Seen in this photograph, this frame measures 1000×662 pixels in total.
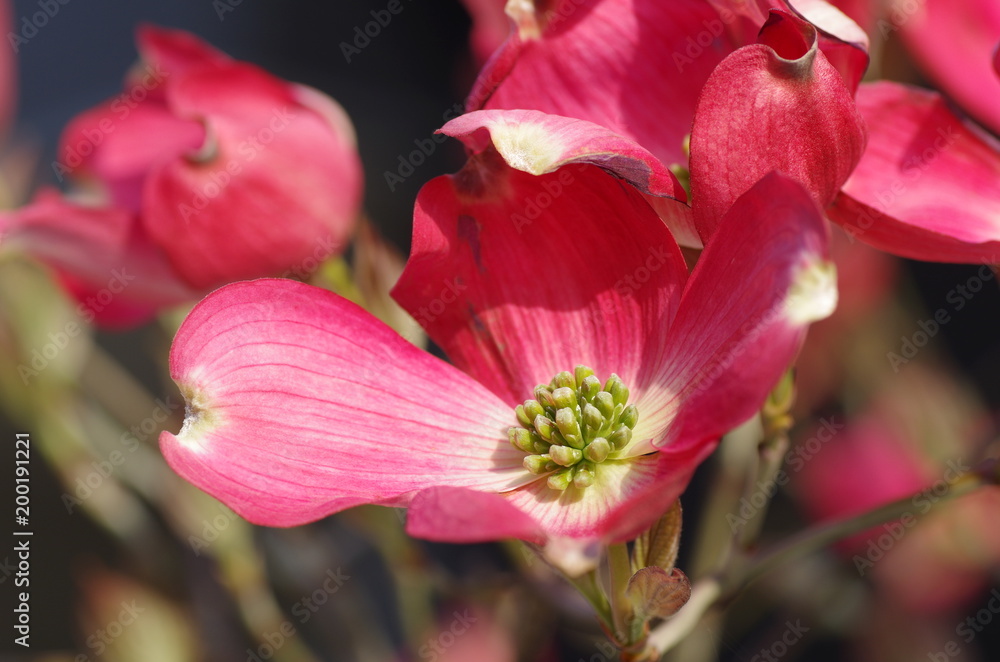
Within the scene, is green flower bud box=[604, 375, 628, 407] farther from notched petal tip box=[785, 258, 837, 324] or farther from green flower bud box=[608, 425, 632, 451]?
notched petal tip box=[785, 258, 837, 324]

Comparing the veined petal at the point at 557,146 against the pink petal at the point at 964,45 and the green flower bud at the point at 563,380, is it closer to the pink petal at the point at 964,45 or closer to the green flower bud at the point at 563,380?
the green flower bud at the point at 563,380

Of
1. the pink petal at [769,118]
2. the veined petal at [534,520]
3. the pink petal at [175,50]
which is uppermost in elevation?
the pink petal at [769,118]

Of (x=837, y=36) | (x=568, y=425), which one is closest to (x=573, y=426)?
(x=568, y=425)

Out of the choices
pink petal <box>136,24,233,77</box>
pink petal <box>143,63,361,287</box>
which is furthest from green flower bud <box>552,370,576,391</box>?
pink petal <box>136,24,233,77</box>

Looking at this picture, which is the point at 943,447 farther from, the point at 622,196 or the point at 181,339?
the point at 181,339

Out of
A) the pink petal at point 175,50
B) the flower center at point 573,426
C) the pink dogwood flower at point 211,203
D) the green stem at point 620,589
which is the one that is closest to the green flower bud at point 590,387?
the flower center at point 573,426

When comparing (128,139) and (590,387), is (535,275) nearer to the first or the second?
(590,387)
